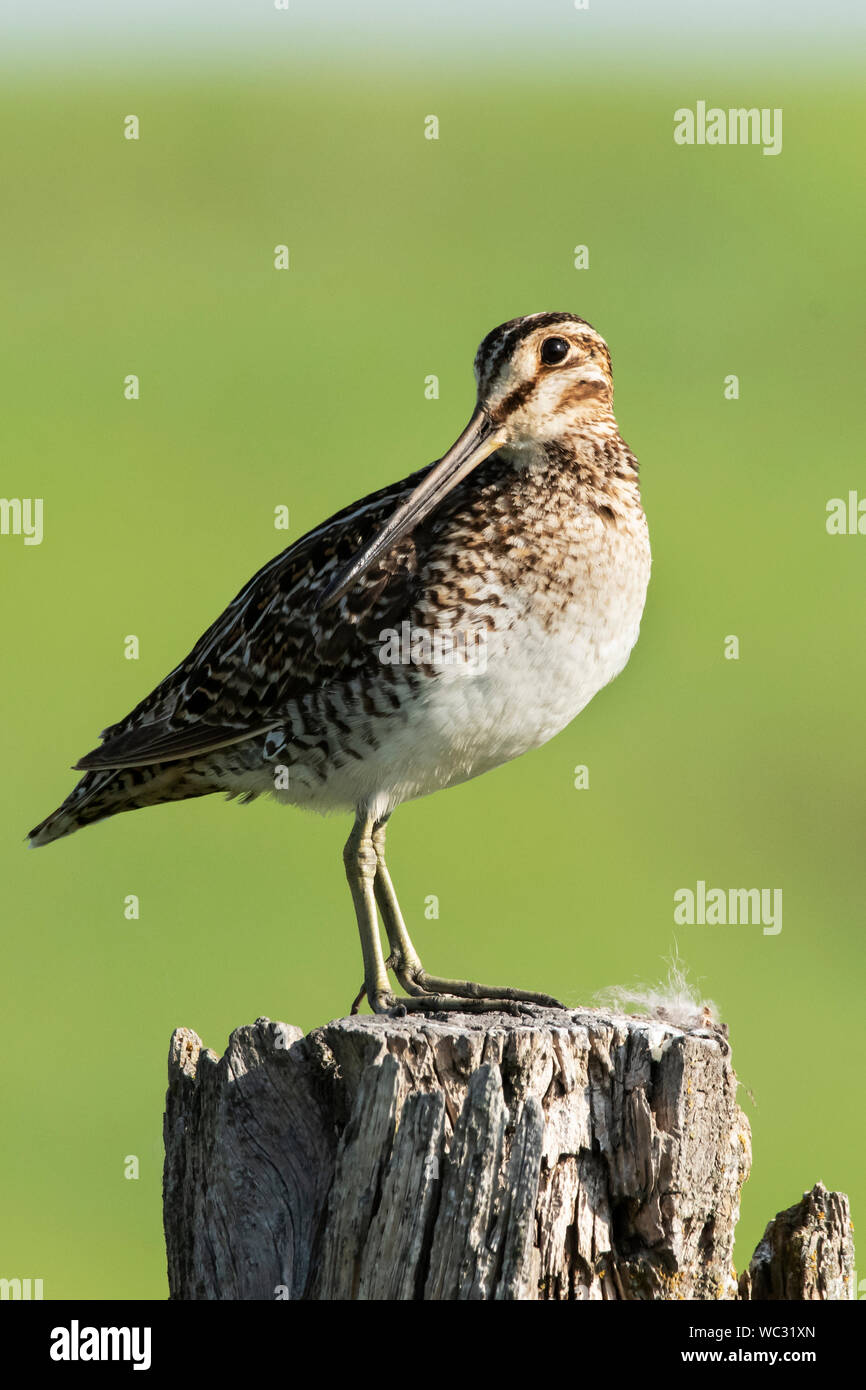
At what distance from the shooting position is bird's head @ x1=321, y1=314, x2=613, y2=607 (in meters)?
5.30

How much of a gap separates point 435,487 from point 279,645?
866mm

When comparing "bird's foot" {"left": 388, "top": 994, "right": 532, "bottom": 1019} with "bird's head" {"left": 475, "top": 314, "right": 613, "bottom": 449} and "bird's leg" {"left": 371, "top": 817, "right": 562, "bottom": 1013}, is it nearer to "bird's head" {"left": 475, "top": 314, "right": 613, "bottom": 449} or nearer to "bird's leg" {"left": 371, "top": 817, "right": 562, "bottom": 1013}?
"bird's leg" {"left": 371, "top": 817, "right": 562, "bottom": 1013}

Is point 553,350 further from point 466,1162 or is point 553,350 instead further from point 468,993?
point 466,1162

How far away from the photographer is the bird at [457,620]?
531 cm

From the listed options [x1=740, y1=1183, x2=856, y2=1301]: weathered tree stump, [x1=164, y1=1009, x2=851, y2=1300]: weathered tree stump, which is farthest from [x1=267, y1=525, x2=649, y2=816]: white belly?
[x1=740, y1=1183, x2=856, y2=1301]: weathered tree stump

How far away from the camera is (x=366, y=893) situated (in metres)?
5.71

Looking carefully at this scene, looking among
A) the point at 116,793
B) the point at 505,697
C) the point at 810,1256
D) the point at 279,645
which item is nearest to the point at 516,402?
the point at 505,697

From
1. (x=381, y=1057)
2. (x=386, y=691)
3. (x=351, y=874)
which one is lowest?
(x=381, y=1057)
